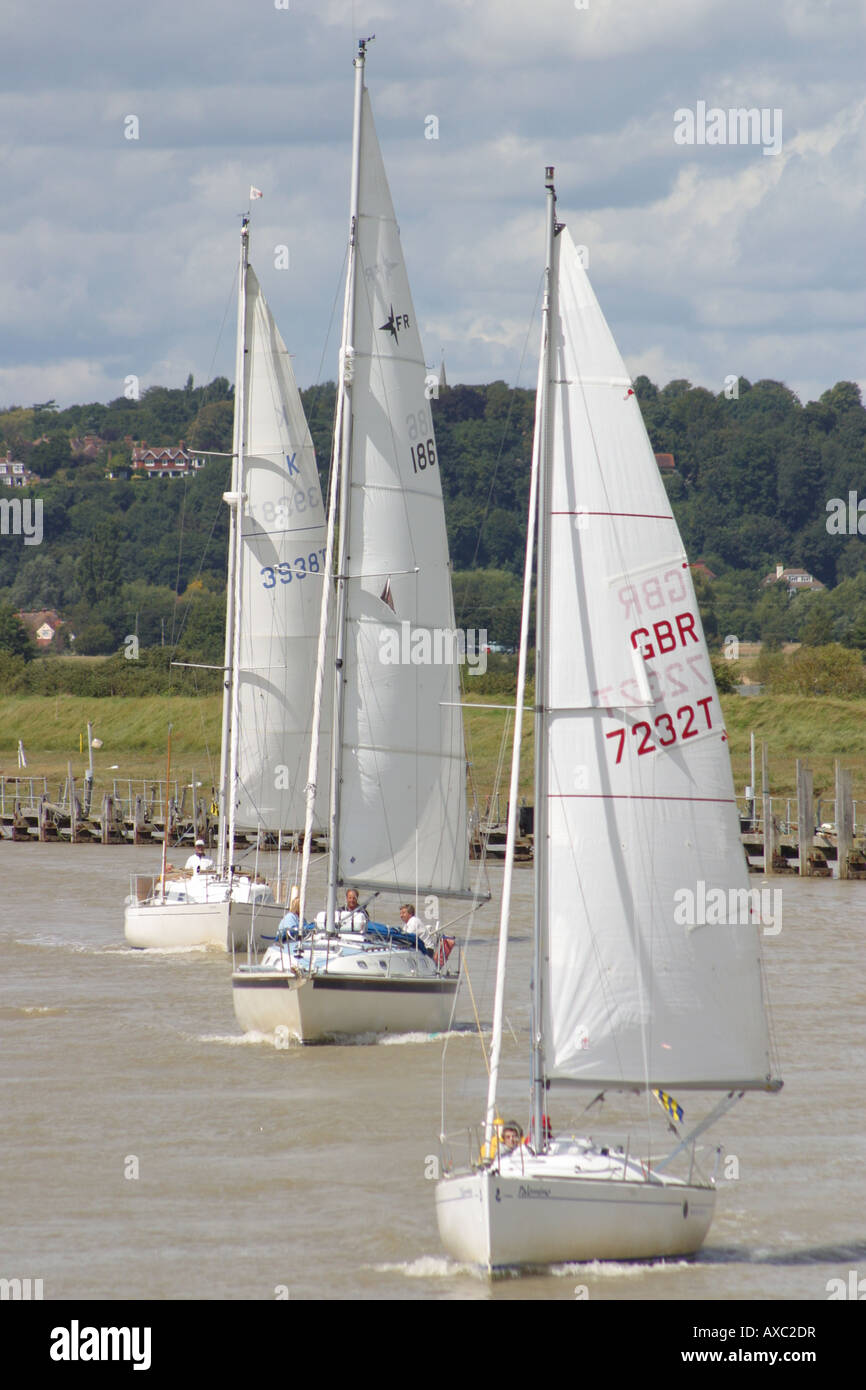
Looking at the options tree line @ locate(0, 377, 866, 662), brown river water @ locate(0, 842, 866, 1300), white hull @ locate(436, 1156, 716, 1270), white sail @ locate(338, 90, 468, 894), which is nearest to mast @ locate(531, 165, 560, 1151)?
white hull @ locate(436, 1156, 716, 1270)

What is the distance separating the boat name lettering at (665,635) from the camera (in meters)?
14.3

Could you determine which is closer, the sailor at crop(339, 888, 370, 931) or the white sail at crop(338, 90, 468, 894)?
the sailor at crop(339, 888, 370, 931)

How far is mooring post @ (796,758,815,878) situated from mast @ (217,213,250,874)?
550 inches

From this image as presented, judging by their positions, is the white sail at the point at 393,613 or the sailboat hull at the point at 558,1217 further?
the white sail at the point at 393,613

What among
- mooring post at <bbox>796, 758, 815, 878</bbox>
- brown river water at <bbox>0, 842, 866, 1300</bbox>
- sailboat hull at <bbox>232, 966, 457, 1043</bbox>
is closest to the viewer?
brown river water at <bbox>0, 842, 866, 1300</bbox>

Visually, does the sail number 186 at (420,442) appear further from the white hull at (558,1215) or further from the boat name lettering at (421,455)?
the white hull at (558,1215)

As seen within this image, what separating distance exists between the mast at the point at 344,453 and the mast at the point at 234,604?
9651 millimetres

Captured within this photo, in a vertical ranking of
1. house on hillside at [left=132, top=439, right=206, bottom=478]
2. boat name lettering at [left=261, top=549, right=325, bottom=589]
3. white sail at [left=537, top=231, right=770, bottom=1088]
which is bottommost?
white sail at [left=537, top=231, right=770, bottom=1088]

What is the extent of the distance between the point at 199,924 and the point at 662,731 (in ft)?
60.5

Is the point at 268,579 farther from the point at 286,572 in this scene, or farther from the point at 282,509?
the point at 282,509

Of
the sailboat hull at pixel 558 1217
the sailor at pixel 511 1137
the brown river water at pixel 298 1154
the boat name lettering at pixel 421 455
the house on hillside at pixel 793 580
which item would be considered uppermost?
the house on hillside at pixel 793 580

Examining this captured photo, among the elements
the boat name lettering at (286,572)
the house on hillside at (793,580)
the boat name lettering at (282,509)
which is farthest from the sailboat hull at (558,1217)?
the house on hillside at (793,580)

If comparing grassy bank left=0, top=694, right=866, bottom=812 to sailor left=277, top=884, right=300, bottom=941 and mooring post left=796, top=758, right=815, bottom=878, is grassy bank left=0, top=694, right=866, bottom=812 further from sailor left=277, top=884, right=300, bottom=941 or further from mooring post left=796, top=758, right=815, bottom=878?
sailor left=277, top=884, right=300, bottom=941

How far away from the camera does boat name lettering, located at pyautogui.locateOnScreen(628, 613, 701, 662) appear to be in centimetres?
1431
